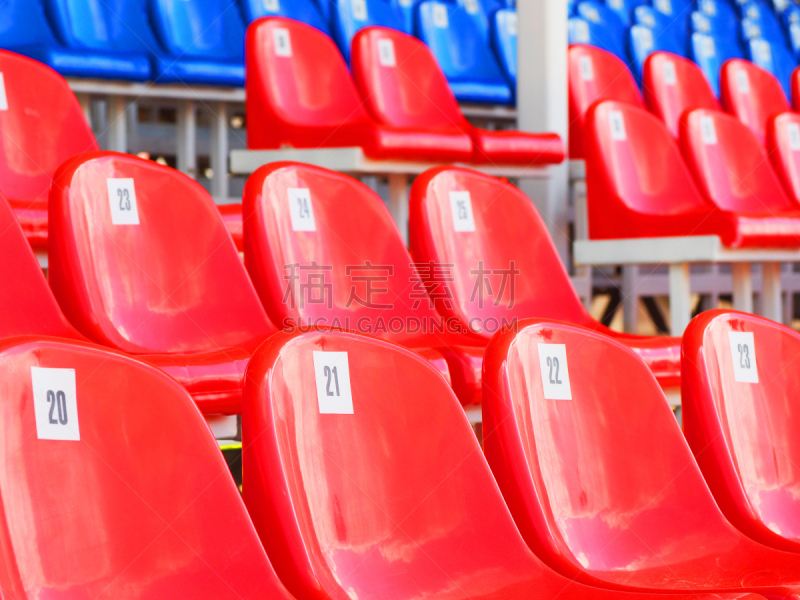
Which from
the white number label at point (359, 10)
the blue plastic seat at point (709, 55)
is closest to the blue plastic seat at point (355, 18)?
the white number label at point (359, 10)

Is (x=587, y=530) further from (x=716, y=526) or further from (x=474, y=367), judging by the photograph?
(x=474, y=367)

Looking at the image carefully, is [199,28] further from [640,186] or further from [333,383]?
[333,383]

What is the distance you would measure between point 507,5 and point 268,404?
2.16m

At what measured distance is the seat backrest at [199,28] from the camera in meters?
1.94

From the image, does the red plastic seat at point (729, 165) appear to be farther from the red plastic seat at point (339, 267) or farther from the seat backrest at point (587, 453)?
the seat backrest at point (587, 453)

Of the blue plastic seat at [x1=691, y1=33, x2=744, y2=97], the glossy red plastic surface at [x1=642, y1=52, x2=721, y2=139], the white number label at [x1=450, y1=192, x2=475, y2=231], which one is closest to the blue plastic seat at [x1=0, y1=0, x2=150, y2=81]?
the white number label at [x1=450, y1=192, x2=475, y2=231]

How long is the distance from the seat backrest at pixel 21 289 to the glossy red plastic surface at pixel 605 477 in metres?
0.43

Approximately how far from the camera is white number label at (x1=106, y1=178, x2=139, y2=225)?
100cm

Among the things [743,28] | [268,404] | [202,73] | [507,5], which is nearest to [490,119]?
[507,5]

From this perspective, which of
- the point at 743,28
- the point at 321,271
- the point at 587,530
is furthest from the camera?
the point at 743,28

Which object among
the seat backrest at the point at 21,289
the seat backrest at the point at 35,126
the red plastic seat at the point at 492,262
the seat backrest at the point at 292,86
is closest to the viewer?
the seat backrest at the point at 21,289

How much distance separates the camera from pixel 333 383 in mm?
627

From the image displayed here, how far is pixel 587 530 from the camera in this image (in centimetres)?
69

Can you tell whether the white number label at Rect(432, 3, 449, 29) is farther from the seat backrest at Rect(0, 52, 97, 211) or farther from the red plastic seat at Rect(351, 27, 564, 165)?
the seat backrest at Rect(0, 52, 97, 211)
